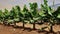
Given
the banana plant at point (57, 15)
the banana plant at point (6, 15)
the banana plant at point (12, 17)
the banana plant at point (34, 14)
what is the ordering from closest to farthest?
the banana plant at point (57, 15), the banana plant at point (34, 14), the banana plant at point (12, 17), the banana plant at point (6, 15)

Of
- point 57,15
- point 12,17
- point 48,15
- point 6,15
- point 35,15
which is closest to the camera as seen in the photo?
point 57,15

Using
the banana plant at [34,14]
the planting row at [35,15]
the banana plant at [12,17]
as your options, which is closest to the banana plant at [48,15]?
the planting row at [35,15]

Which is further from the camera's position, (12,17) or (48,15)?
(12,17)

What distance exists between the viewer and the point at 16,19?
9.69 meters

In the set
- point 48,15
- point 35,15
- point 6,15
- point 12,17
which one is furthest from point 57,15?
point 6,15

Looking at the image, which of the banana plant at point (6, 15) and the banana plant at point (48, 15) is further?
the banana plant at point (6, 15)

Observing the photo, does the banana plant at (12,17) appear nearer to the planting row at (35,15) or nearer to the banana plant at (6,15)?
the planting row at (35,15)

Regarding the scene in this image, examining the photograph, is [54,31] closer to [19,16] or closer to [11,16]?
[19,16]

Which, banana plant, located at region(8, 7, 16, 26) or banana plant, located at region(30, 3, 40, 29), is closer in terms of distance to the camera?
banana plant, located at region(30, 3, 40, 29)

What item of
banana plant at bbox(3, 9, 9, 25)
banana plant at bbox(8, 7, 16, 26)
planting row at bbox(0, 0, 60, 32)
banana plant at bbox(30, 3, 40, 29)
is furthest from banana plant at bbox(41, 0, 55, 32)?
banana plant at bbox(3, 9, 9, 25)

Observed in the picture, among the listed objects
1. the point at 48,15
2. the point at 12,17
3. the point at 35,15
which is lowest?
the point at 12,17

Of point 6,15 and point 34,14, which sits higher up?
point 34,14

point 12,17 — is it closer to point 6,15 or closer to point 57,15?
point 6,15

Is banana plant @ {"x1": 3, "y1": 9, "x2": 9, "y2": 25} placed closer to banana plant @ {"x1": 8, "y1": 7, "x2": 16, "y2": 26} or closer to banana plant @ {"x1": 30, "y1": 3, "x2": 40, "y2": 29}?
banana plant @ {"x1": 8, "y1": 7, "x2": 16, "y2": 26}
